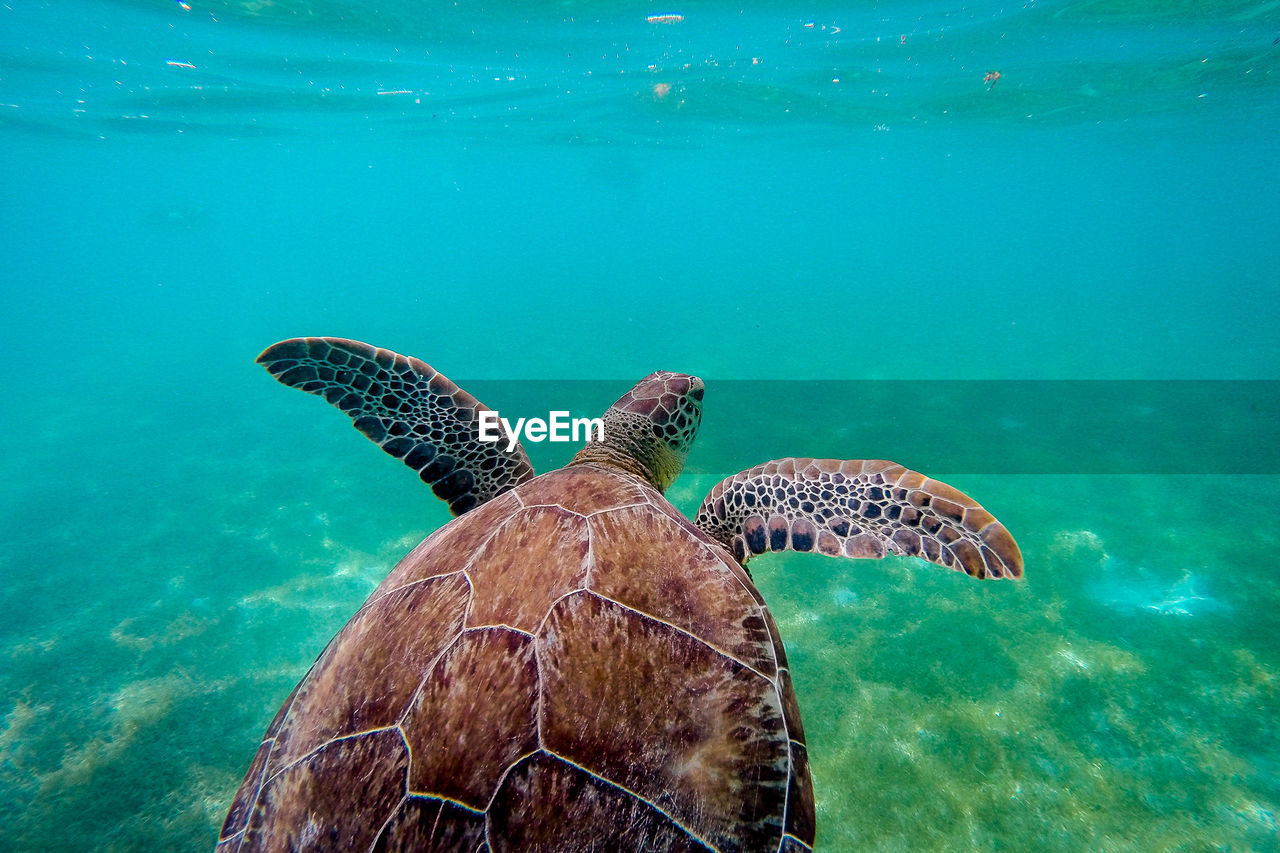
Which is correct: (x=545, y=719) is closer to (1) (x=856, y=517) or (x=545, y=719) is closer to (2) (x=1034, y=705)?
(1) (x=856, y=517)

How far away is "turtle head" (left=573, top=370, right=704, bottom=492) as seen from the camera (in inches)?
143

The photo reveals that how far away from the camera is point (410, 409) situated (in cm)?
352

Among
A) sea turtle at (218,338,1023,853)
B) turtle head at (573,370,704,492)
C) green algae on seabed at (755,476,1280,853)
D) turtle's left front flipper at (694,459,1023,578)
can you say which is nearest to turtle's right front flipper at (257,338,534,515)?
turtle head at (573,370,704,492)

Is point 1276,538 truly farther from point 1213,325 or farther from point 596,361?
point 1213,325

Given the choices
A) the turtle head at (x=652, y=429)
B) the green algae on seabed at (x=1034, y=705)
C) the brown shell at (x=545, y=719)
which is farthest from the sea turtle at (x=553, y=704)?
the green algae on seabed at (x=1034, y=705)

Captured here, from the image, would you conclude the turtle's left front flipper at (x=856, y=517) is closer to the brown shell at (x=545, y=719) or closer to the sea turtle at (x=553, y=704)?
the sea turtle at (x=553, y=704)

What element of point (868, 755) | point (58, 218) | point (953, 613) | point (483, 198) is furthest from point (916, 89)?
point (58, 218)

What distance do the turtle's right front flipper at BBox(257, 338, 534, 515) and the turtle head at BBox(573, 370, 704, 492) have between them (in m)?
0.65

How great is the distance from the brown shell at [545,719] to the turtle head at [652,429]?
1534 millimetres

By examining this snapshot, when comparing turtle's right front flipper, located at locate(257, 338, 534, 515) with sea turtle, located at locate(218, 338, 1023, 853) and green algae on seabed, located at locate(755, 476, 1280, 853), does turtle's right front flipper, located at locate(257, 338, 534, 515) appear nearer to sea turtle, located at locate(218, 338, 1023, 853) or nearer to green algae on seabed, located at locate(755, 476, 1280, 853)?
sea turtle, located at locate(218, 338, 1023, 853)

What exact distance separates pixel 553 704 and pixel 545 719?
0.04 meters

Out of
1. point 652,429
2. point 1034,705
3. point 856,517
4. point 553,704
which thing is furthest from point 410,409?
point 1034,705

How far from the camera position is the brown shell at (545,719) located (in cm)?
139

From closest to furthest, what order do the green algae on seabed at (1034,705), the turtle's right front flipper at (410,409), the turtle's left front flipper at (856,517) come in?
1. the turtle's left front flipper at (856,517)
2. the turtle's right front flipper at (410,409)
3. the green algae on seabed at (1034,705)
